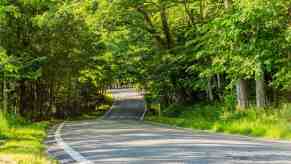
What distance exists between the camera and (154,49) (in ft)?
133

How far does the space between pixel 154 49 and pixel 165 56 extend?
80.8 inches

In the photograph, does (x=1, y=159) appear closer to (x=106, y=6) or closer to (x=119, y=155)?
(x=119, y=155)

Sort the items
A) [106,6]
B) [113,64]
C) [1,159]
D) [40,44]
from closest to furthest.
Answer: [1,159] < [106,6] < [40,44] < [113,64]

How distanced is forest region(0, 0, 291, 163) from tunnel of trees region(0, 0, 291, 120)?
60 millimetres

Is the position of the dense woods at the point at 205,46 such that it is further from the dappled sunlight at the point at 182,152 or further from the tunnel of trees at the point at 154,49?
the dappled sunlight at the point at 182,152

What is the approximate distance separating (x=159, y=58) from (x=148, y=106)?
22.2m

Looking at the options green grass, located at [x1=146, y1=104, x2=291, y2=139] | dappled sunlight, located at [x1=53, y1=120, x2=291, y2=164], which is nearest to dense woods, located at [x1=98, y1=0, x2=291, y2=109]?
green grass, located at [x1=146, y1=104, x2=291, y2=139]

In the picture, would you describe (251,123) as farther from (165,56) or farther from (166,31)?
(166,31)

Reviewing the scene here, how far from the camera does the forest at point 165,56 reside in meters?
24.4

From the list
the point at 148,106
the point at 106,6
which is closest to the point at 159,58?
the point at 106,6

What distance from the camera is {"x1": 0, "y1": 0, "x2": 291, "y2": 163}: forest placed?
2441 cm

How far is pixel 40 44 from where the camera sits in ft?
142

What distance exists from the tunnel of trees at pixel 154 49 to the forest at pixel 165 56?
60 millimetres

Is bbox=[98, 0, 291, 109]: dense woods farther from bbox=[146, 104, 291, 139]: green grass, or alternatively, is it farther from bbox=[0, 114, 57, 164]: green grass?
bbox=[0, 114, 57, 164]: green grass
